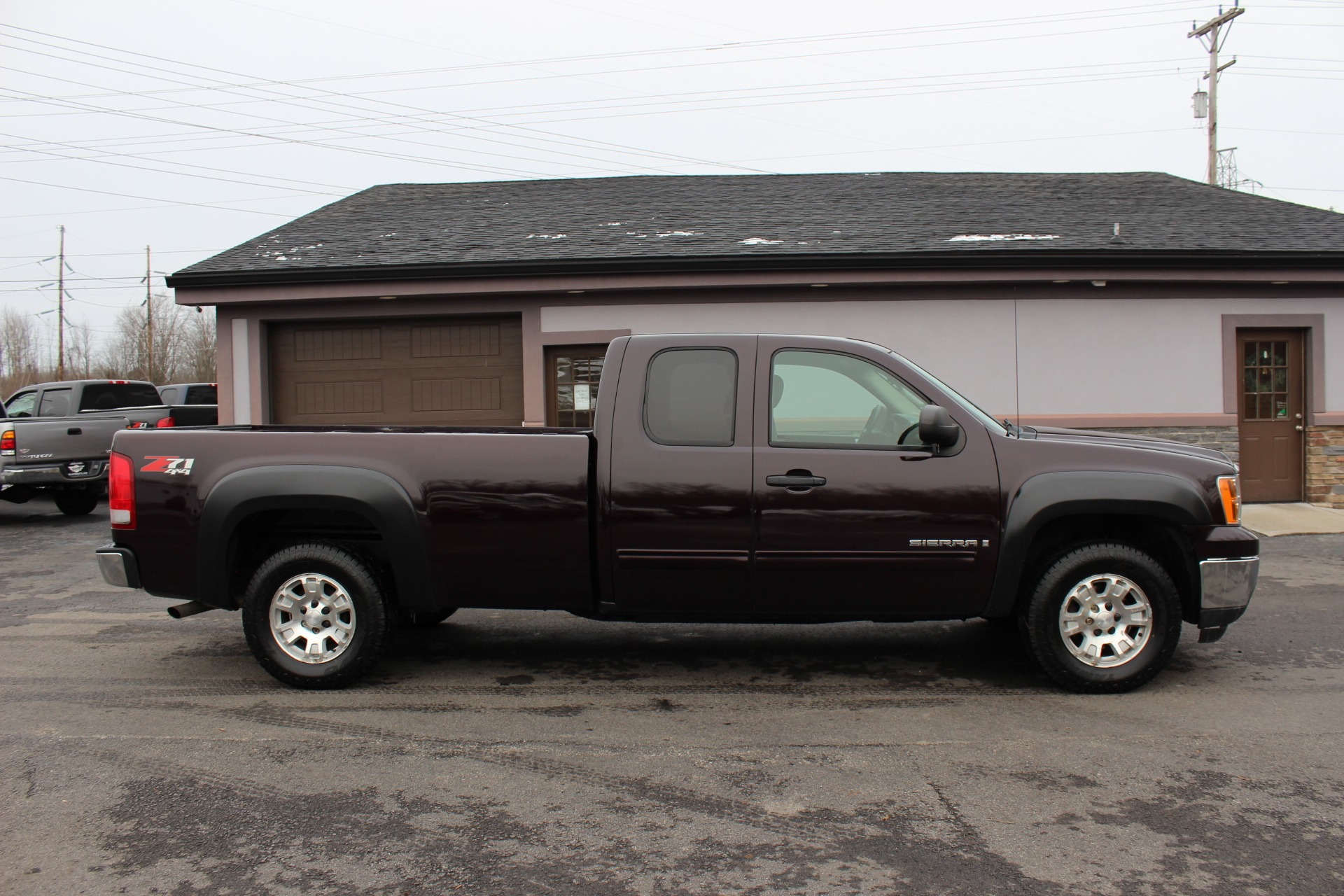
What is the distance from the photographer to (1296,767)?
13.5 feet

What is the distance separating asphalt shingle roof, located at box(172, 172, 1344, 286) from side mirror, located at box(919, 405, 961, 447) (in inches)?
273

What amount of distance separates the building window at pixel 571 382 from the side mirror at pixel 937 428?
766 cm

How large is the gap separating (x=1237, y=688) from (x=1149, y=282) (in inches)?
313

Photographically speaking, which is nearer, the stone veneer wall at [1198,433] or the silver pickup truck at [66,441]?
the stone veneer wall at [1198,433]

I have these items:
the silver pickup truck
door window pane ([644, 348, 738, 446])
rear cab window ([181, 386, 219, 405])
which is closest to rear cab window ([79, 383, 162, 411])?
the silver pickup truck

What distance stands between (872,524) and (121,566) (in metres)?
4.03

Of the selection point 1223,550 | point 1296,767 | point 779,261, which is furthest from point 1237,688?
point 779,261

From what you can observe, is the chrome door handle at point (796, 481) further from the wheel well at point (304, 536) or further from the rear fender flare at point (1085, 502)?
the wheel well at point (304, 536)

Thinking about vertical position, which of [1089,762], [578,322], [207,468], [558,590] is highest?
[578,322]

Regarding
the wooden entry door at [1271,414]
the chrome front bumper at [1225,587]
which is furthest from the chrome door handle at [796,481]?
the wooden entry door at [1271,414]

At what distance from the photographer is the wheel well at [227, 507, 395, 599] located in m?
5.41

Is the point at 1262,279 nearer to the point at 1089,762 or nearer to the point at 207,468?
the point at 1089,762

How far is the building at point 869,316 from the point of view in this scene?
38.8ft

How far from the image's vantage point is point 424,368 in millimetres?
12539
